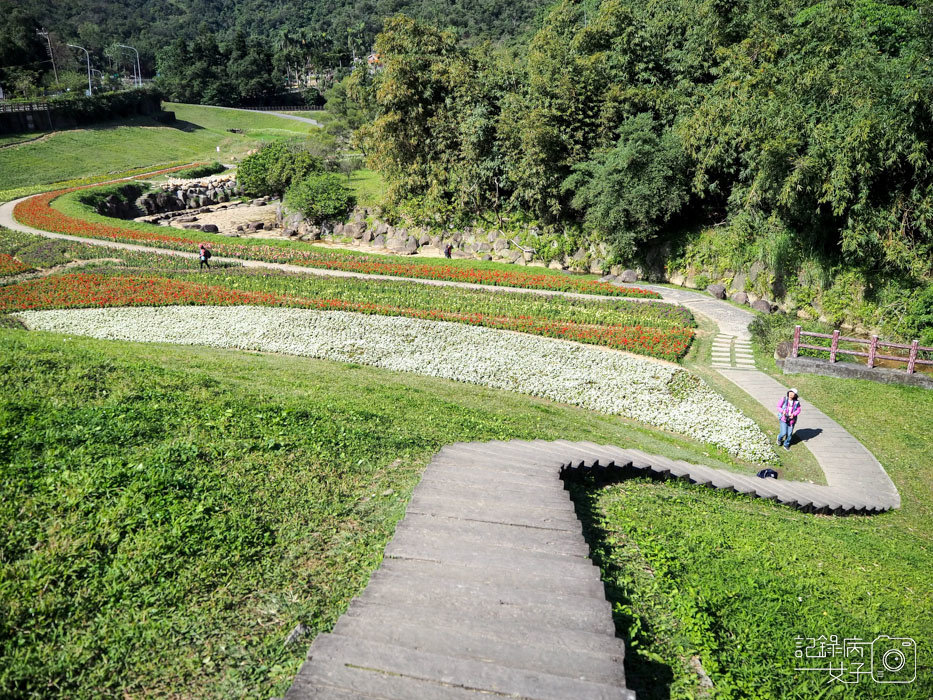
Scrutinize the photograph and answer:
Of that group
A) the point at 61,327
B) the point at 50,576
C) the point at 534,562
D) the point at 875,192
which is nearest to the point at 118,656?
the point at 50,576

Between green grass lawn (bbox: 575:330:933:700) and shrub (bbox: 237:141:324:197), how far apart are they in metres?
48.7

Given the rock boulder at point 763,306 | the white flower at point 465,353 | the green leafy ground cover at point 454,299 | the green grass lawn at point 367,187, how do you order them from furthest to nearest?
the green grass lawn at point 367,187 < the rock boulder at point 763,306 < the green leafy ground cover at point 454,299 < the white flower at point 465,353

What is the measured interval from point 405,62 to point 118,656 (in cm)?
4148

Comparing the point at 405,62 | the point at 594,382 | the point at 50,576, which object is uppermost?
the point at 405,62

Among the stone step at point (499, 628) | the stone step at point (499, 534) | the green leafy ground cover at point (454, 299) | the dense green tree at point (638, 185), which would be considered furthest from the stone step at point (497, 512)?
the dense green tree at point (638, 185)

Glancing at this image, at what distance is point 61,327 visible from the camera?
22766 millimetres

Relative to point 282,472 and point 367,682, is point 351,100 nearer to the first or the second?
point 282,472

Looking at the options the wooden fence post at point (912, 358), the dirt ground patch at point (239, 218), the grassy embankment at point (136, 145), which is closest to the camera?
the wooden fence post at point (912, 358)

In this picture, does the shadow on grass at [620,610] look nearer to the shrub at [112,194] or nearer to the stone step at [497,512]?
the stone step at [497,512]

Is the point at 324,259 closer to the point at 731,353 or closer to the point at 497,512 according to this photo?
the point at 731,353

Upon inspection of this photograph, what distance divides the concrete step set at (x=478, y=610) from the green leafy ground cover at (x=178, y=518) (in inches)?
35.6

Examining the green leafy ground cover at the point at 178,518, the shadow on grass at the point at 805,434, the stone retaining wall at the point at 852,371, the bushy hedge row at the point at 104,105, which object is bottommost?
the shadow on grass at the point at 805,434

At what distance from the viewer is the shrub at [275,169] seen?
53656 mm

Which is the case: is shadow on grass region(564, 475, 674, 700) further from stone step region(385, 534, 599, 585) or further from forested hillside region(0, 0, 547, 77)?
forested hillside region(0, 0, 547, 77)
